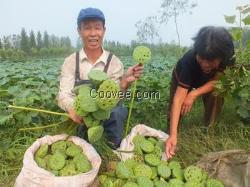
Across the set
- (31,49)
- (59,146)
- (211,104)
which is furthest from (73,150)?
(31,49)

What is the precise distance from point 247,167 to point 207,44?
2.83 feet

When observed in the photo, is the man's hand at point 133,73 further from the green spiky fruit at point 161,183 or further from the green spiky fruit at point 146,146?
the green spiky fruit at point 161,183

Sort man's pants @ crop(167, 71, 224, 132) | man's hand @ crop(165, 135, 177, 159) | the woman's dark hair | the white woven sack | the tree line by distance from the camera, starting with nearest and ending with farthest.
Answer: the white woven sack < the woman's dark hair < man's hand @ crop(165, 135, 177, 159) < man's pants @ crop(167, 71, 224, 132) < the tree line

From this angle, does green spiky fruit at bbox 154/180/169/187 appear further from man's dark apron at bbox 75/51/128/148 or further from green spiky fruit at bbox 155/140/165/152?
man's dark apron at bbox 75/51/128/148

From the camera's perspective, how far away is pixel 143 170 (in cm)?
278

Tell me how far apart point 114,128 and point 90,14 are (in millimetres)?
862

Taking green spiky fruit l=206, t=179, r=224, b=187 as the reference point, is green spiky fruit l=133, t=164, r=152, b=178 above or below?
above

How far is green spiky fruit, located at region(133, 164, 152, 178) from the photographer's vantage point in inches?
109

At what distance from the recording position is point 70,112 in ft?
9.52

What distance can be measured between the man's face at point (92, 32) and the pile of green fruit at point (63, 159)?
76 centimetres

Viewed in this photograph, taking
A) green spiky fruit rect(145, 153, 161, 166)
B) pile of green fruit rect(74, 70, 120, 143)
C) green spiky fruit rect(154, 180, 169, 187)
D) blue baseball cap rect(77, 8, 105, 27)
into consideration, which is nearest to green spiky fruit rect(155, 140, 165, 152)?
green spiky fruit rect(145, 153, 161, 166)

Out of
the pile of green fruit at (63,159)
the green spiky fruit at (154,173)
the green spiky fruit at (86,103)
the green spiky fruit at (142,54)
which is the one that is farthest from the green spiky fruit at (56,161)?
the green spiky fruit at (142,54)

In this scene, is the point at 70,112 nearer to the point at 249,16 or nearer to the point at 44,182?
the point at 44,182

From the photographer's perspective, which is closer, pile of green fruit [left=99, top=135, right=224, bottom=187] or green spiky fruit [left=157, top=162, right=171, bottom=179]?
pile of green fruit [left=99, top=135, right=224, bottom=187]
